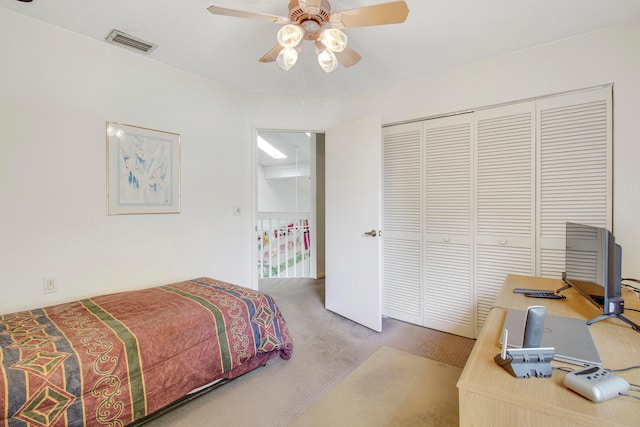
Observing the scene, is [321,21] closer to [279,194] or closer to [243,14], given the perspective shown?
[243,14]

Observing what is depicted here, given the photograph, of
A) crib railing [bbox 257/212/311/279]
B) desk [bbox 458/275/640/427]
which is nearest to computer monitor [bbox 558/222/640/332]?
desk [bbox 458/275/640/427]

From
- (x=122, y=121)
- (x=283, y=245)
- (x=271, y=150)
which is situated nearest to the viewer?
(x=122, y=121)

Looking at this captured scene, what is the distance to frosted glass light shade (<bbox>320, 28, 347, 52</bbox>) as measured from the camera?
1.62m

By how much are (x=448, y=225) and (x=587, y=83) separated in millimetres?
1327

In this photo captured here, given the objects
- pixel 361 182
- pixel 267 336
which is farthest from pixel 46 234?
pixel 361 182

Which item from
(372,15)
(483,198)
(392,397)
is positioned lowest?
(392,397)

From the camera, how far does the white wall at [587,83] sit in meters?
1.95

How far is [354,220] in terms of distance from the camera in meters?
2.98

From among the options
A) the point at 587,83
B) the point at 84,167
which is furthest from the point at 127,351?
the point at 587,83

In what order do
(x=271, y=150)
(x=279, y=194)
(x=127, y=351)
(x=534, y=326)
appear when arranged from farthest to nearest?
(x=279, y=194) < (x=271, y=150) < (x=127, y=351) < (x=534, y=326)

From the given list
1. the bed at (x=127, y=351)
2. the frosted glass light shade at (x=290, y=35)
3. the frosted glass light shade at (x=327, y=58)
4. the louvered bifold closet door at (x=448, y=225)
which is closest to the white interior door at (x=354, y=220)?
the louvered bifold closet door at (x=448, y=225)

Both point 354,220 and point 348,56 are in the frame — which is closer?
point 348,56

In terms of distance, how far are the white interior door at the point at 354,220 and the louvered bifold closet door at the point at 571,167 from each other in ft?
3.98

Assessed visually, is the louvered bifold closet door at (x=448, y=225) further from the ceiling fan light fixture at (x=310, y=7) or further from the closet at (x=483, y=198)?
the ceiling fan light fixture at (x=310, y=7)
